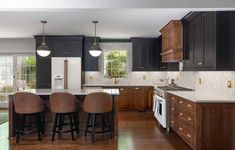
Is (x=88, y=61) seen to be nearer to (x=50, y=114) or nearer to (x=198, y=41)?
(x=50, y=114)

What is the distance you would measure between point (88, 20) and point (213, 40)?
2.76 meters

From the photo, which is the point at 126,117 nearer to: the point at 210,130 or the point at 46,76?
the point at 46,76

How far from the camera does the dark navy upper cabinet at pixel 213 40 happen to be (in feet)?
12.2

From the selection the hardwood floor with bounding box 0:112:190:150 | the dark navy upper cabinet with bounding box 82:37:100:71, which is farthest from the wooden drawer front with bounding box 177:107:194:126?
the dark navy upper cabinet with bounding box 82:37:100:71

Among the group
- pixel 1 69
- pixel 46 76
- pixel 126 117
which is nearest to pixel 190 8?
pixel 126 117

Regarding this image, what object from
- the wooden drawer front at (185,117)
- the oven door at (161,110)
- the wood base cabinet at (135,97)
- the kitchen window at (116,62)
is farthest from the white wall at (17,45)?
the wooden drawer front at (185,117)

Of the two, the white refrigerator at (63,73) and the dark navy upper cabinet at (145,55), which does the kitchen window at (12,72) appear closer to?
the white refrigerator at (63,73)

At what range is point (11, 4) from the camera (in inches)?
128

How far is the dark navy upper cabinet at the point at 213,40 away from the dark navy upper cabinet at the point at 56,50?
4065 mm

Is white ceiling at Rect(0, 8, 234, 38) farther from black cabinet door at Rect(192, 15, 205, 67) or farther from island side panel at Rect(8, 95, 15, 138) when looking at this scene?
island side panel at Rect(8, 95, 15, 138)

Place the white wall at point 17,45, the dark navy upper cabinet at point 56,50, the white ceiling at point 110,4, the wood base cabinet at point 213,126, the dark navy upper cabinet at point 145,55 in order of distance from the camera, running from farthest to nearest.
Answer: the white wall at point 17,45 < the dark navy upper cabinet at point 145,55 < the dark navy upper cabinet at point 56,50 < the wood base cabinet at point 213,126 < the white ceiling at point 110,4

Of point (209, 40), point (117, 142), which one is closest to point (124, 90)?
point (117, 142)

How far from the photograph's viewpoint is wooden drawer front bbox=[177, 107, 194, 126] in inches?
150

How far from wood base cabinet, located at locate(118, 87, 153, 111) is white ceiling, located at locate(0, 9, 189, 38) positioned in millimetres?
2019
